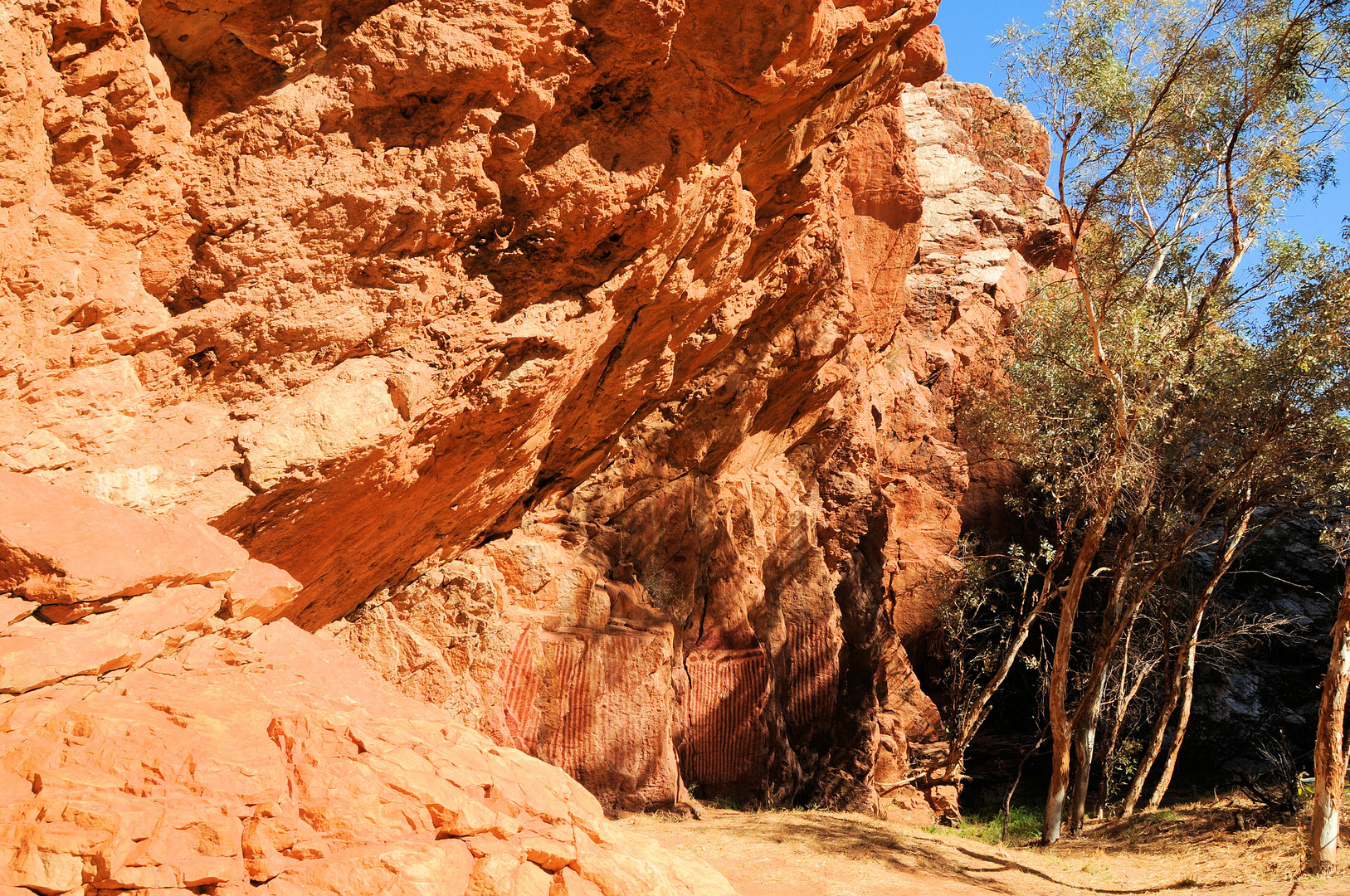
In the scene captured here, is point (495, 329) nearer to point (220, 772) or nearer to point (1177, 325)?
point (220, 772)

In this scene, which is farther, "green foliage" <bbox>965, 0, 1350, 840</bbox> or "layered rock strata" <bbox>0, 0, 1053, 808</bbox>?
"green foliage" <bbox>965, 0, 1350, 840</bbox>

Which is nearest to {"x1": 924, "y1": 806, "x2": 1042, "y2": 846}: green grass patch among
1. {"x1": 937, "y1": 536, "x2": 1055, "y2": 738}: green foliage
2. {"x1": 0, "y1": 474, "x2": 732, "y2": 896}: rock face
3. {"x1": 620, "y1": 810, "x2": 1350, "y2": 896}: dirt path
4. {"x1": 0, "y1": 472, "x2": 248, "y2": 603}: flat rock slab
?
{"x1": 620, "y1": 810, "x2": 1350, "y2": 896}: dirt path

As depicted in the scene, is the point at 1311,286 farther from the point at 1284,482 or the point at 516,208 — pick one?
the point at 516,208

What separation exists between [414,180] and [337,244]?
0.62 m

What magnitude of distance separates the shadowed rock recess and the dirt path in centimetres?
123

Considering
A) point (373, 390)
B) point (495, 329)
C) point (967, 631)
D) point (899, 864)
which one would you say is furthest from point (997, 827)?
point (373, 390)

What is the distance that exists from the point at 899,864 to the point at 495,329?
7448 mm

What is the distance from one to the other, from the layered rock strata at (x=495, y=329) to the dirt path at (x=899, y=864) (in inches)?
46.8

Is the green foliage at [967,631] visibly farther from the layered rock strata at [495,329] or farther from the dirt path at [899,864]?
the dirt path at [899,864]

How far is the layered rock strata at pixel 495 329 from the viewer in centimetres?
480

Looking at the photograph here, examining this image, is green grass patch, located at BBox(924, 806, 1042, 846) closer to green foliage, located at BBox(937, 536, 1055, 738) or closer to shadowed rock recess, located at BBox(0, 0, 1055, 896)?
green foliage, located at BBox(937, 536, 1055, 738)

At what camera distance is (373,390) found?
6211mm

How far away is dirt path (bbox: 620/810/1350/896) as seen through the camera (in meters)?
9.33

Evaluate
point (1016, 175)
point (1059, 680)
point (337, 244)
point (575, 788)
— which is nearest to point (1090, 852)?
point (1059, 680)
